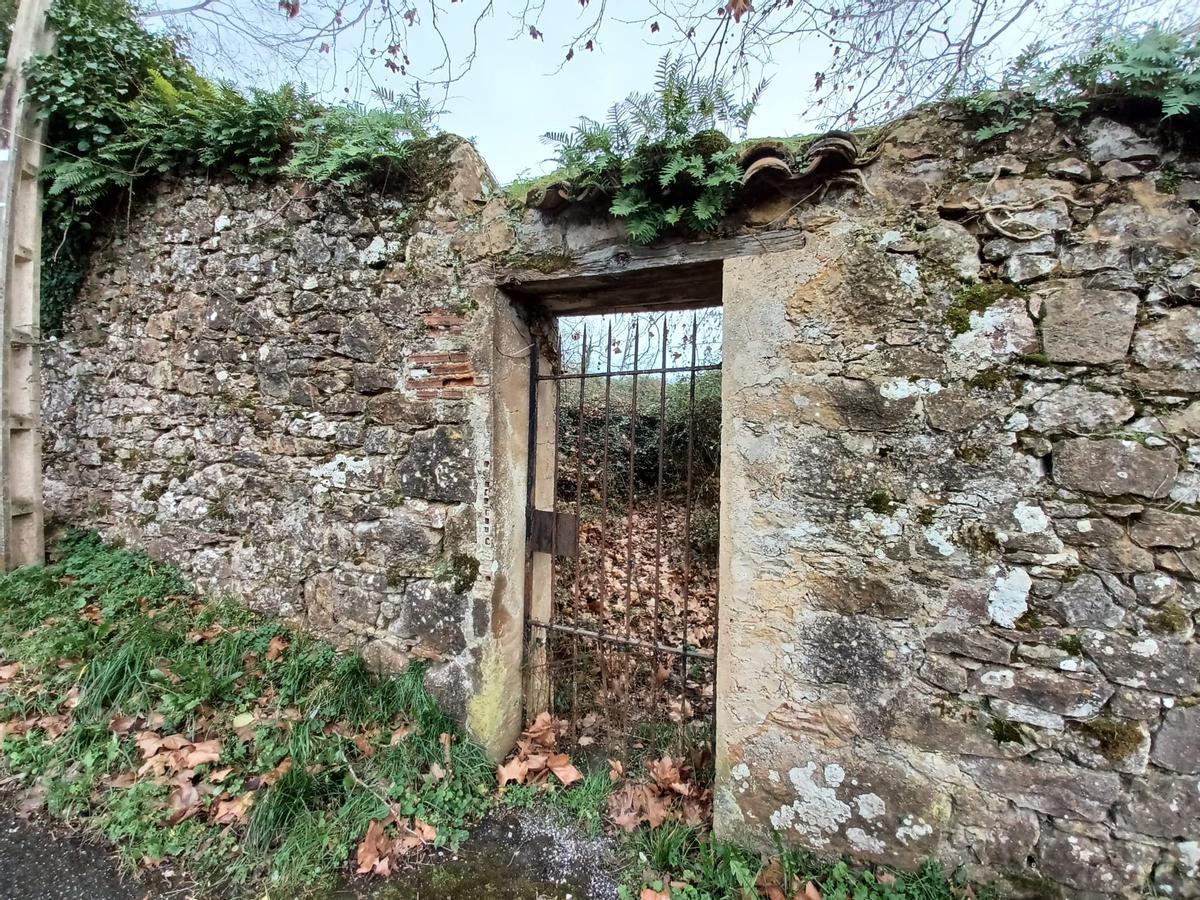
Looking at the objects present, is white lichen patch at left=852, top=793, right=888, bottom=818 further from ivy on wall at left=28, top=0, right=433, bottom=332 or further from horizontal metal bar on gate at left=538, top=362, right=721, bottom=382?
ivy on wall at left=28, top=0, right=433, bottom=332

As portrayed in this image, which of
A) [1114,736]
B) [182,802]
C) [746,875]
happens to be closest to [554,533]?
[746,875]

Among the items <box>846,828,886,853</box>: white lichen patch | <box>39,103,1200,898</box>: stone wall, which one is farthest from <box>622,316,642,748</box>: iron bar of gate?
<box>846,828,886,853</box>: white lichen patch

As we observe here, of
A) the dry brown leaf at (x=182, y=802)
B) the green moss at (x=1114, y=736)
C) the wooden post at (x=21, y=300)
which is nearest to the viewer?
the green moss at (x=1114, y=736)

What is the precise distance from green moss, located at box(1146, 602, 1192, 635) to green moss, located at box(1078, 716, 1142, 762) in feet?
1.08

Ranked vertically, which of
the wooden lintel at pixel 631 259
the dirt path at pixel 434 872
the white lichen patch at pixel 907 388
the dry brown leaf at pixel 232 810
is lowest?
the dirt path at pixel 434 872

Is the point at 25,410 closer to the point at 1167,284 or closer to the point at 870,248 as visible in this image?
the point at 870,248

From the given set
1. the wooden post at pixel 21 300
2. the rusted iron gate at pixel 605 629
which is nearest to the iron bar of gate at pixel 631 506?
the rusted iron gate at pixel 605 629

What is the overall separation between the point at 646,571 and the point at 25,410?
4.74 metres

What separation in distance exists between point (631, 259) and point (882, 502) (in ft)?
4.70

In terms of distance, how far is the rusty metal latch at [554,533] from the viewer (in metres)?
2.65

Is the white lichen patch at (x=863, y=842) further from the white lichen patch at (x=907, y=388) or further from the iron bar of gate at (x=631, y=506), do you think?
the white lichen patch at (x=907, y=388)

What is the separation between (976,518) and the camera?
5.79ft

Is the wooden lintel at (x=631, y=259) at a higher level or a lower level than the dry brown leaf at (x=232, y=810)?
higher

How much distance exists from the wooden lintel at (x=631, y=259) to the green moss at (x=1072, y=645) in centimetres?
167
